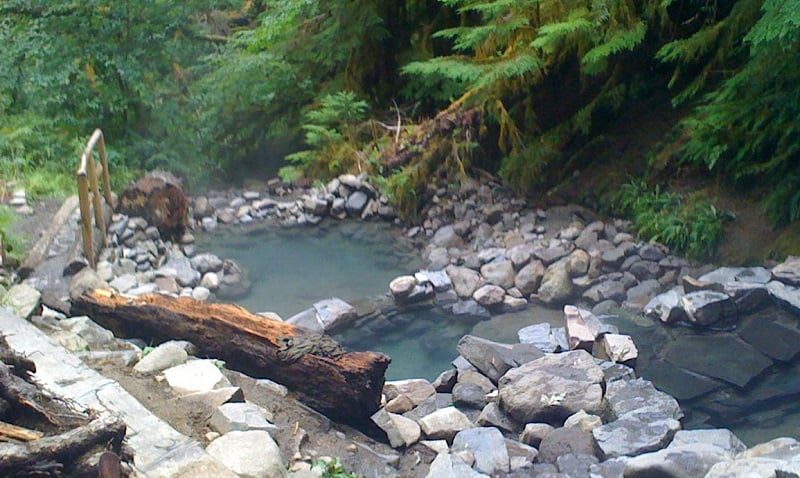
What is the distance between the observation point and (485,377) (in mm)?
5855

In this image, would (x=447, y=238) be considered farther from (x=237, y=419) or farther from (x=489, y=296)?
(x=237, y=419)

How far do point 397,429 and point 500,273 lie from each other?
338cm

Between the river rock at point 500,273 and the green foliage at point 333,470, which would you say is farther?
the river rock at point 500,273

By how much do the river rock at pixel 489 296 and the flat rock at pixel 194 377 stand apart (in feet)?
11.0

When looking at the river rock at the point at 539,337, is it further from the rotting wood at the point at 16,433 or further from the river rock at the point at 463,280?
the rotting wood at the point at 16,433

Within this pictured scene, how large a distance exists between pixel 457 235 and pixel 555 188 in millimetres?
1184

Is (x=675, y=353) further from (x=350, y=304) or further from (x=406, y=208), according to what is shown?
(x=406, y=208)

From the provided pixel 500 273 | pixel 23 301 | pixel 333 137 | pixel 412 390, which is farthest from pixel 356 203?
pixel 23 301

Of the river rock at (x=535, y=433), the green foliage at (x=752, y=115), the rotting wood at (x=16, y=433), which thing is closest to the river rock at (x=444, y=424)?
the river rock at (x=535, y=433)

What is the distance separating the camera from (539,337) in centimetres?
649

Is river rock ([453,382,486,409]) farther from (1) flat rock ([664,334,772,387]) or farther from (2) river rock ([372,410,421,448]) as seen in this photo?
(1) flat rock ([664,334,772,387])

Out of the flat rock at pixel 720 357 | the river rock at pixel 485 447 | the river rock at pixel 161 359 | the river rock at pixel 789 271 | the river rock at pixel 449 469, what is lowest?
the flat rock at pixel 720 357

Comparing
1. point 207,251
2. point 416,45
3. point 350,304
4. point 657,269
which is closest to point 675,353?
point 657,269

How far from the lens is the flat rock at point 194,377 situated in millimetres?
4395
